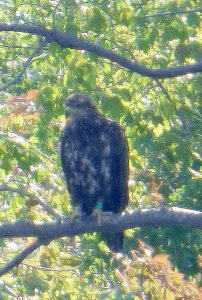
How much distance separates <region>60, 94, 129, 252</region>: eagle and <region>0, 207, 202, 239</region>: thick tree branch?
128 cm

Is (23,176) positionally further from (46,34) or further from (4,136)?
(46,34)

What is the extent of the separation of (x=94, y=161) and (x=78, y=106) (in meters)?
0.53

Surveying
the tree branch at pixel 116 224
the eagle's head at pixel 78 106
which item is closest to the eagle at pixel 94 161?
the eagle's head at pixel 78 106

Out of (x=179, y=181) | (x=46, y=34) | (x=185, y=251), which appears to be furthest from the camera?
(x=179, y=181)

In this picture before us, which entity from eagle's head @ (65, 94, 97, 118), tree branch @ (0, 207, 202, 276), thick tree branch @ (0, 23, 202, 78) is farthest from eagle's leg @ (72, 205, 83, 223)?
thick tree branch @ (0, 23, 202, 78)

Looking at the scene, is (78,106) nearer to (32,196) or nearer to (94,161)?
(94,161)

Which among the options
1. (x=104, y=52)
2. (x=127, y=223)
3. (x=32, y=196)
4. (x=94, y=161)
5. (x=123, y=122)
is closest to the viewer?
(x=127, y=223)

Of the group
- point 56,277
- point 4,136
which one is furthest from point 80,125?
point 56,277

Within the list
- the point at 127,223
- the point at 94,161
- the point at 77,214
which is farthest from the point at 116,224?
the point at 94,161

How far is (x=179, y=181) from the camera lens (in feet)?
26.3

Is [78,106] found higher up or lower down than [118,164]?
higher up

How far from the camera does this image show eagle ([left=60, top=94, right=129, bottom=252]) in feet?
22.1

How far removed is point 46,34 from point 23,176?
2.51 meters

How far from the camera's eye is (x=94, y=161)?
22.2 feet
